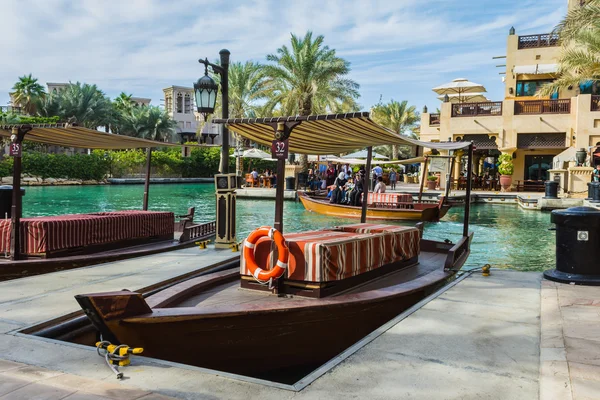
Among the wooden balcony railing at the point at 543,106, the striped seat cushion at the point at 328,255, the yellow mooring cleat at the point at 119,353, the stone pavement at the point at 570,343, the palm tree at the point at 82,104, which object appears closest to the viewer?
the stone pavement at the point at 570,343

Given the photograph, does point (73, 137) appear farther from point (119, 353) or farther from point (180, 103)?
point (180, 103)

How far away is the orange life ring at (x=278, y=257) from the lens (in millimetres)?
5809

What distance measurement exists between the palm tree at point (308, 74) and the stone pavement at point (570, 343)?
27.6 m

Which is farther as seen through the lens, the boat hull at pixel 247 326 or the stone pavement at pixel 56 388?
the boat hull at pixel 247 326

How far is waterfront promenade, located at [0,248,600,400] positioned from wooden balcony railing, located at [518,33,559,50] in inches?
1338

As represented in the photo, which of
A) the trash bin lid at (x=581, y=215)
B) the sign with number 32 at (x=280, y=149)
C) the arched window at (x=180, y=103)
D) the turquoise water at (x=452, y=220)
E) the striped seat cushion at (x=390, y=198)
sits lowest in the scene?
the turquoise water at (x=452, y=220)

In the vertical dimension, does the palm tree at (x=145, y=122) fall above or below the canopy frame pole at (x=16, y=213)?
above

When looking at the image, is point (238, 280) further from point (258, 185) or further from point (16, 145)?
point (258, 185)

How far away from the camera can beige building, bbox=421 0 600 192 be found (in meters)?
31.8

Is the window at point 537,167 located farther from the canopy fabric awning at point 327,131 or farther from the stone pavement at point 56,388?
the stone pavement at point 56,388

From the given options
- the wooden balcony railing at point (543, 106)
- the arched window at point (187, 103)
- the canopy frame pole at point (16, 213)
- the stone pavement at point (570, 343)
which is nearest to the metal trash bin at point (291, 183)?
the wooden balcony railing at point (543, 106)

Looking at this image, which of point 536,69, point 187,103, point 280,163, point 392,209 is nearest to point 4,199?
point 280,163

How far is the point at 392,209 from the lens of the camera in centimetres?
2209

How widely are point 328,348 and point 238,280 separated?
180 centimetres
